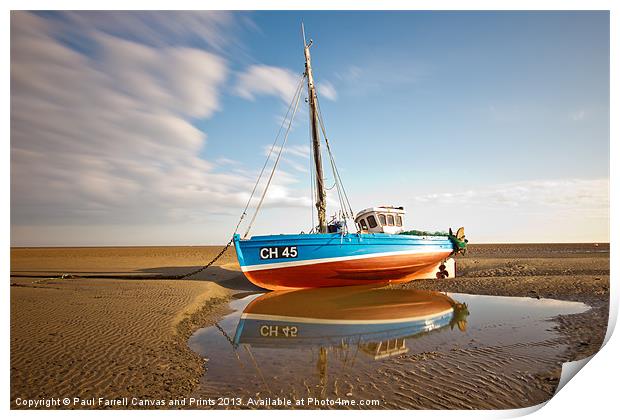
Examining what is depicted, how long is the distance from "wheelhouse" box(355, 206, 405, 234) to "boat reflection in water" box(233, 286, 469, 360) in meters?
5.02

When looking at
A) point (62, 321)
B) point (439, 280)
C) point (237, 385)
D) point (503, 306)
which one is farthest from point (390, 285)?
point (62, 321)

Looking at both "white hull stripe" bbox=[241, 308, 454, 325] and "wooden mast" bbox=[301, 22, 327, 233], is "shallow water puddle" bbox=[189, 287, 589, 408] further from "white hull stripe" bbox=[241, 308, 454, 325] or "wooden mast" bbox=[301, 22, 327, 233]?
"wooden mast" bbox=[301, 22, 327, 233]

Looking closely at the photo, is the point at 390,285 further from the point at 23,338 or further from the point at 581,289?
the point at 23,338

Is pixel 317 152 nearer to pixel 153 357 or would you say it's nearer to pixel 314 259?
pixel 314 259

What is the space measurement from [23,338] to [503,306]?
14.8m

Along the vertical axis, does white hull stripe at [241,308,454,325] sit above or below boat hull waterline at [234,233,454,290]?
below

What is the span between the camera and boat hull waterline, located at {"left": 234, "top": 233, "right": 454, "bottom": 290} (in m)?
14.3

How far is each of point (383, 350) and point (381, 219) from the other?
12386mm

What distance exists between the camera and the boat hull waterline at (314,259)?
14.3 metres

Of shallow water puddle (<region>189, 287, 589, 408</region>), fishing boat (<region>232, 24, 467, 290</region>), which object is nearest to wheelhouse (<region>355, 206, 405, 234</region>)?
fishing boat (<region>232, 24, 467, 290</region>)

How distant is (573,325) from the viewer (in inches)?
359

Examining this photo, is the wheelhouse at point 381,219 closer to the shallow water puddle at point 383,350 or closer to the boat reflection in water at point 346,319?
the boat reflection in water at point 346,319

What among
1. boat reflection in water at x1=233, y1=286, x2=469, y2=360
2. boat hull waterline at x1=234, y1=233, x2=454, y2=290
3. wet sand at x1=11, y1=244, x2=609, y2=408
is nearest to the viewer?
wet sand at x1=11, y1=244, x2=609, y2=408
